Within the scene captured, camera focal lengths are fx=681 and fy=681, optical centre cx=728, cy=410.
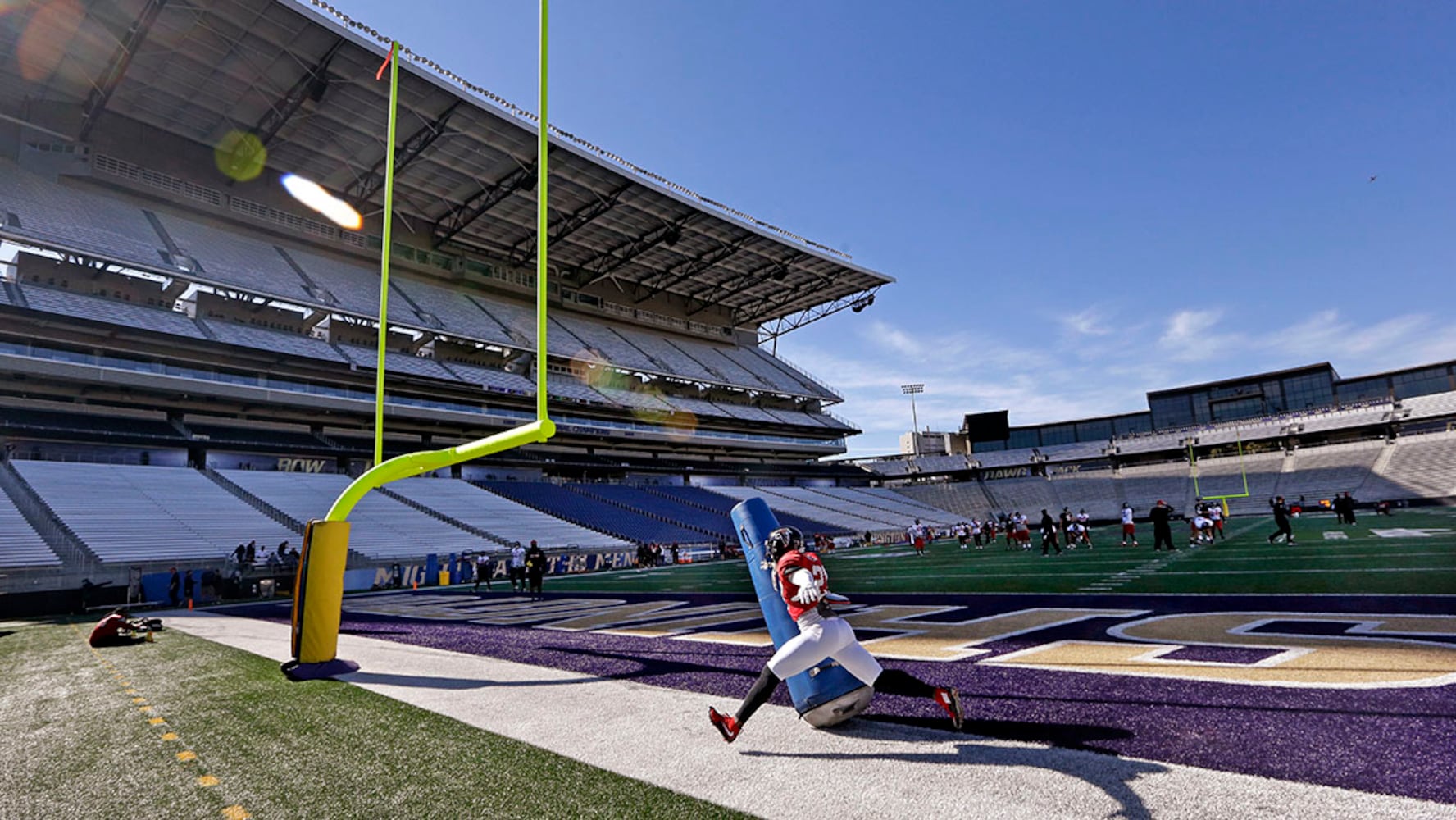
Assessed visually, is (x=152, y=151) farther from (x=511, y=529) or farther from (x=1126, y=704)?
(x=1126, y=704)

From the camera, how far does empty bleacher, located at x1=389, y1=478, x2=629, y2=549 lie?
91.7ft

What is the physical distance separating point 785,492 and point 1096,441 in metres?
30.8

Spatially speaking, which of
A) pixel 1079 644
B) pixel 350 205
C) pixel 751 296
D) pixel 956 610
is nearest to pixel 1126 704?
pixel 1079 644

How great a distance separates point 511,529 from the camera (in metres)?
28.0

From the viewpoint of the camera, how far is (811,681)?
161 inches

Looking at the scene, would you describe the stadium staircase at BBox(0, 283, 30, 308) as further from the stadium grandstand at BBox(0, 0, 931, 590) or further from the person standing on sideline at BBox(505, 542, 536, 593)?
the person standing on sideline at BBox(505, 542, 536, 593)

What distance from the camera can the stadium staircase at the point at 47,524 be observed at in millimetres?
17562

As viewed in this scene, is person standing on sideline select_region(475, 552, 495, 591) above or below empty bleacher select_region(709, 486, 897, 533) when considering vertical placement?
below

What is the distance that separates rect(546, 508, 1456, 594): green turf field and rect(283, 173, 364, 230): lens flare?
2819cm

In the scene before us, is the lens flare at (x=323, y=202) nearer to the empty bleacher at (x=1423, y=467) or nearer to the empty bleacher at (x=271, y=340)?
the empty bleacher at (x=271, y=340)

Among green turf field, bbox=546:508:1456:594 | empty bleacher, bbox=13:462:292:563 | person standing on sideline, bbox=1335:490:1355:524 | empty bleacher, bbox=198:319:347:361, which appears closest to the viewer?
green turf field, bbox=546:508:1456:594

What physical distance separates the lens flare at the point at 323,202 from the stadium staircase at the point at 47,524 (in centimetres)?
1987

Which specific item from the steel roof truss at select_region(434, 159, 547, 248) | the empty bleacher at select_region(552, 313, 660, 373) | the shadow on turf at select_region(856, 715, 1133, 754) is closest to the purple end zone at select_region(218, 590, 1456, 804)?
the shadow on turf at select_region(856, 715, 1133, 754)

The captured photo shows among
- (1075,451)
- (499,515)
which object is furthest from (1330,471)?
(499,515)
